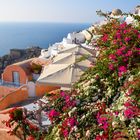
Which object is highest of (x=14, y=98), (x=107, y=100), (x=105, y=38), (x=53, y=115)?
(x=105, y=38)

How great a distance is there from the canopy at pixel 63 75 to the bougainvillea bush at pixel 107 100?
596 cm

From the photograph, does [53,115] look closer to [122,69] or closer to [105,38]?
[122,69]

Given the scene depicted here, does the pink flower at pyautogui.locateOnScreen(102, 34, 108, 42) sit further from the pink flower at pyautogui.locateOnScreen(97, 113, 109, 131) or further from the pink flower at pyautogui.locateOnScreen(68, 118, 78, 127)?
the pink flower at pyautogui.locateOnScreen(97, 113, 109, 131)

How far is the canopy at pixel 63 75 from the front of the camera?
44.9ft

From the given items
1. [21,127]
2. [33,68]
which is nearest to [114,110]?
[21,127]

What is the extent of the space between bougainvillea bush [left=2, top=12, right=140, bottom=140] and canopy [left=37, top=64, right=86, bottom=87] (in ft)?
19.5

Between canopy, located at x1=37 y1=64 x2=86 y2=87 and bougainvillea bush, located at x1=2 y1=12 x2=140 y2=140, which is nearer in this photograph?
bougainvillea bush, located at x1=2 y1=12 x2=140 y2=140

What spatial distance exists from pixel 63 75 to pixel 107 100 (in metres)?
7.70

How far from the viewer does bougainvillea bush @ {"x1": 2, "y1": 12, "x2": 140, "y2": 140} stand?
17.6 feet

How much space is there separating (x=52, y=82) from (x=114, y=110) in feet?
27.3

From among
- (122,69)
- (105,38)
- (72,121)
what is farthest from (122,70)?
(105,38)

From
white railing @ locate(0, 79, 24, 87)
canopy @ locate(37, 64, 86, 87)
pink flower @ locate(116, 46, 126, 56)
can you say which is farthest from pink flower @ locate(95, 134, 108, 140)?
white railing @ locate(0, 79, 24, 87)

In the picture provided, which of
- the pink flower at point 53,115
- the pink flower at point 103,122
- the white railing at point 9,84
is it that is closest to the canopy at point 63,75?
the pink flower at point 53,115

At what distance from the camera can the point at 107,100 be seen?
20.7ft
